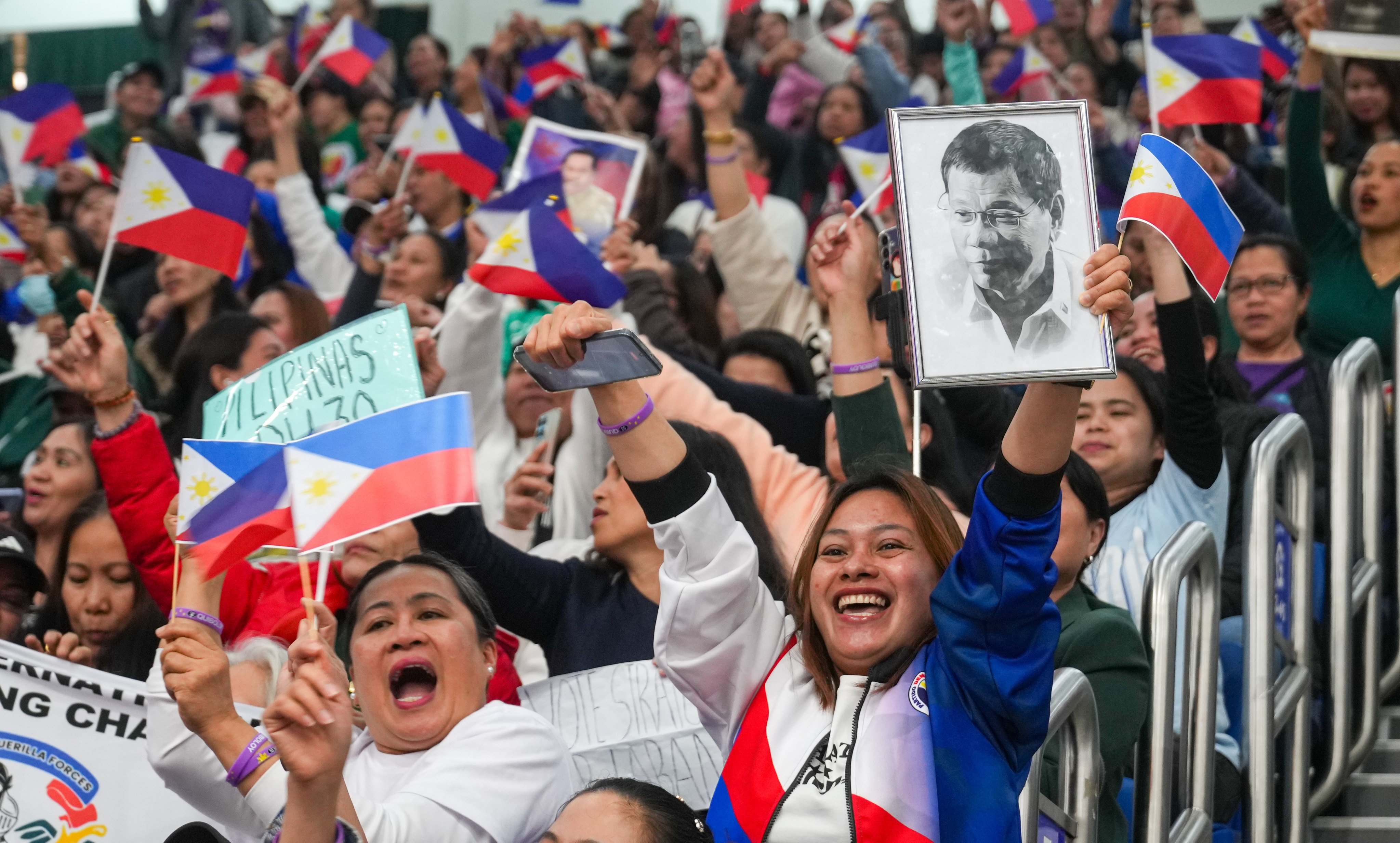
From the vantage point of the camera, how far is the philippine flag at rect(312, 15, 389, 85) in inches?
341

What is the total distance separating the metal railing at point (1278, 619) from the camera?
11.8 ft

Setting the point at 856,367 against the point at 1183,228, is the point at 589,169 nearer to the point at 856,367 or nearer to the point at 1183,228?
the point at 856,367

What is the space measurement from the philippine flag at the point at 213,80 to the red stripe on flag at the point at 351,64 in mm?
Result: 2146

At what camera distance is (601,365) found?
2.51 metres

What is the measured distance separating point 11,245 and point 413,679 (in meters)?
4.62

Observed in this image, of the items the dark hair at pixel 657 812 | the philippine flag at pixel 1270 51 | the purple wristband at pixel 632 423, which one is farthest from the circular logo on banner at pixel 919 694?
the philippine flag at pixel 1270 51

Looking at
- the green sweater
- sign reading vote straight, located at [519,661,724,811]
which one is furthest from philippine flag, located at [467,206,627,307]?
the green sweater

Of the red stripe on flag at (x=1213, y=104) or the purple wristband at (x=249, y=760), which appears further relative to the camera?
the red stripe on flag at (x=1213, y=104)

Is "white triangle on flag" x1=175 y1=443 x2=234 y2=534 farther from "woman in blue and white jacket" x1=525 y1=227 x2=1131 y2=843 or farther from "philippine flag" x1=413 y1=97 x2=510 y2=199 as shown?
"philippine flag" x1=413 y1=97 x2=510 y2=199

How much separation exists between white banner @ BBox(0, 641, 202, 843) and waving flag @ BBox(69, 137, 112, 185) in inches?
230

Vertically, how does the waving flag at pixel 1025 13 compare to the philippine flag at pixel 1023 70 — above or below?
above

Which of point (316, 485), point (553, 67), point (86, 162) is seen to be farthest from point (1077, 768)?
point (86, 162)

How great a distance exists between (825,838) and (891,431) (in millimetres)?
1259

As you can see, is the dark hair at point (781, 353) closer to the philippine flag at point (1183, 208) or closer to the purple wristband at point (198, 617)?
the philippine flag at point (1183, 208)
